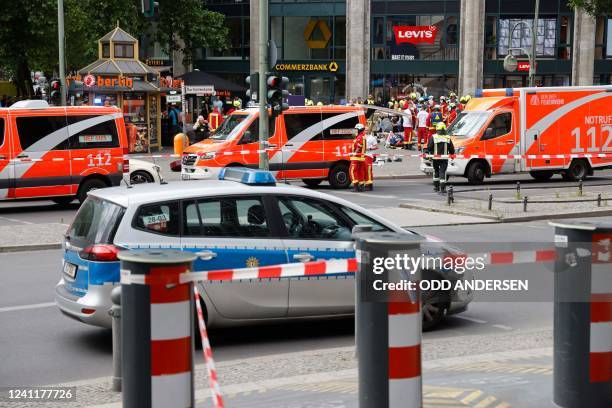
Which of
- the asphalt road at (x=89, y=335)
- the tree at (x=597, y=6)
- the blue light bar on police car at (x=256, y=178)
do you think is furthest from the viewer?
the tree at (x=597, y=6)

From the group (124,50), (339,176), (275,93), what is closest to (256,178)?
(275,93)

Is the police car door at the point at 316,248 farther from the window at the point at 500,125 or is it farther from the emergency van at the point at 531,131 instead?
the window at the point at 500,125

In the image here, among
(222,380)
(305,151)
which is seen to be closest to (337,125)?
(305,151)

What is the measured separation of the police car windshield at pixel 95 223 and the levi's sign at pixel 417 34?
47177 millimetres

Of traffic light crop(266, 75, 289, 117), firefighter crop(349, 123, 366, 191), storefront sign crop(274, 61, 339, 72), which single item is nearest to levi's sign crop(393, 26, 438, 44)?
storefront sign crop(274, 61, 339, 72)

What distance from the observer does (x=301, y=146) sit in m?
26.3

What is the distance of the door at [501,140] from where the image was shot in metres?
28.2

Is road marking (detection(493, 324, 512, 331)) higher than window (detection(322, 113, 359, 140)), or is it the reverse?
window (detection(322, 113, 359, 140))

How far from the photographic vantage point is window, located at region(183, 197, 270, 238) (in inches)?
356

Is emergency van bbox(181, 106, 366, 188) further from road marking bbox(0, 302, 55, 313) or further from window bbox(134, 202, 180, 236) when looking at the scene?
window bbox(134, 202, 180, 236)

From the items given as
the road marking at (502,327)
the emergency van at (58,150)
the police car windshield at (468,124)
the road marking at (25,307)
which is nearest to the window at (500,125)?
the police car windshield at (468,124)

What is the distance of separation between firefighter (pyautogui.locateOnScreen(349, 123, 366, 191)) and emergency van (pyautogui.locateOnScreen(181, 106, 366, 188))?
0.61m

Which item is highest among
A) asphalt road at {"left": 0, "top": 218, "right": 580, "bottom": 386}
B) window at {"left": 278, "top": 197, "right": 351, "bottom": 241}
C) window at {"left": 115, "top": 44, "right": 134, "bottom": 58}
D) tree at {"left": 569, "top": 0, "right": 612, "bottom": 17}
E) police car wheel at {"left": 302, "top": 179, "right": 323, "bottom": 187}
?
tree at {"left": 569, "top": 0, "right": 612, "bottom": 17}

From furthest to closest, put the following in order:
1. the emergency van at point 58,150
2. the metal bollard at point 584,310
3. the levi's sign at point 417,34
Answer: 1. the levi's sign at point 417,34
2. the emergency van at point 58,150
3. the metal bollard at point 584,310
